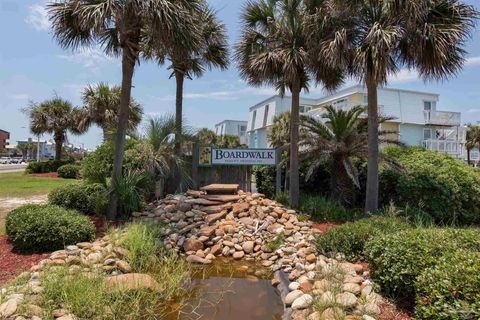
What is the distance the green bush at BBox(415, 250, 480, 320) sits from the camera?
10.6ft

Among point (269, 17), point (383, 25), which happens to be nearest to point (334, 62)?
point (383, 25)

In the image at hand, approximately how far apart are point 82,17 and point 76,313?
6.04m

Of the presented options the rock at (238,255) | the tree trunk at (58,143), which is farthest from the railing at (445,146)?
the tree trunk at (58,143)

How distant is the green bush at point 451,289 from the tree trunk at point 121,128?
22.5ft

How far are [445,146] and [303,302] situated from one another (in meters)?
30.5

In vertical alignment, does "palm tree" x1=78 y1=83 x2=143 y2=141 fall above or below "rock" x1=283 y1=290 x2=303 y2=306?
above

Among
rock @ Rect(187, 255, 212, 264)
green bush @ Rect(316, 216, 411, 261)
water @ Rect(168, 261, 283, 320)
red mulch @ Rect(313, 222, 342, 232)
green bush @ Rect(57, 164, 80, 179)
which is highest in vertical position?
green bush @ Rect(57, 164, 80, 179)

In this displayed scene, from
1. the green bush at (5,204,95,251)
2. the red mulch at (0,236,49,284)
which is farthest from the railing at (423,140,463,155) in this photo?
the red mulch at (0,236,49,284)

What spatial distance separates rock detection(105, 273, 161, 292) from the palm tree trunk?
21.5ft

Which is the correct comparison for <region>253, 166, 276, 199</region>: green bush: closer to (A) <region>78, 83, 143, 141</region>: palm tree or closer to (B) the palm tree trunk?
(B) the palm tree trunk

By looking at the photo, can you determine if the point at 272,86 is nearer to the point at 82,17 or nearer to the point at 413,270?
the point at 82,17

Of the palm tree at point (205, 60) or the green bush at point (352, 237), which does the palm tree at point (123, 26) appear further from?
the green bush at point (352, 237)

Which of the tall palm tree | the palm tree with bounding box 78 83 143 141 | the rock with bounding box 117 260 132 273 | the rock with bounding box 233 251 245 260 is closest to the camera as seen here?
the rock with bounding box 117 260 132 273

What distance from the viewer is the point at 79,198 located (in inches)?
354
